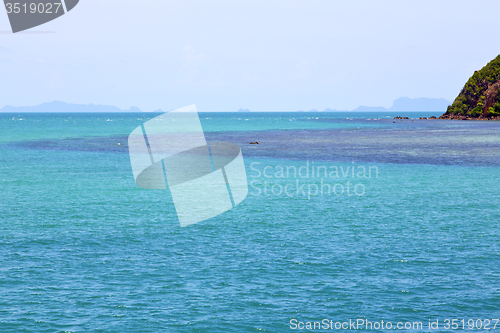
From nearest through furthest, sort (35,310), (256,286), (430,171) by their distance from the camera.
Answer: (35,310)
(256,286)
(430,171)

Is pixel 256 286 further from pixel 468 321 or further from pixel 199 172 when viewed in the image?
pixel 199 172

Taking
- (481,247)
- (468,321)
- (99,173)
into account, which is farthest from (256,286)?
(99,173)

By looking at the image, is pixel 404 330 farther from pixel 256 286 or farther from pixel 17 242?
pixel 17 242

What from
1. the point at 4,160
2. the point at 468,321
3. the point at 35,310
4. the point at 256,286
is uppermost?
the point at 4,160

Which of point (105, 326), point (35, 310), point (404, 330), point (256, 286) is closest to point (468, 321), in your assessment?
point (404, 330)

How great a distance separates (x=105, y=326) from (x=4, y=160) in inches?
2099

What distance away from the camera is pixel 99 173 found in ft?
159

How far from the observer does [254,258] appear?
2081 centimetres

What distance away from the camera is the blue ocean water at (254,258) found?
15.7 m

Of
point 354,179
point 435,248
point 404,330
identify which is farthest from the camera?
point 354,179

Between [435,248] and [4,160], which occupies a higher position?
[4,160]

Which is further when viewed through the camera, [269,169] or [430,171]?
[269,169]

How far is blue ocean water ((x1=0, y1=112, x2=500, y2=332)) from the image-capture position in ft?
51.5

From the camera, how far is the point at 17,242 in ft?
76.9
